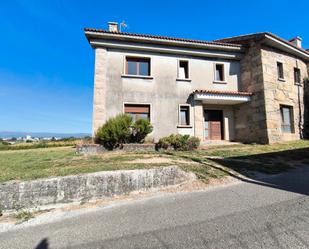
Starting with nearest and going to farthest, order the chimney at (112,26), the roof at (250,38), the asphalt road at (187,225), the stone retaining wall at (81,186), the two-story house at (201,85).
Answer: the asphalt road at (187,225) → the stone retaining wall at (81,186) → the two-story house at (201,85) → the roof at (250,38) → the chimney at (112,26)

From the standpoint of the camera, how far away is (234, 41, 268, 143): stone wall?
38.9 ft

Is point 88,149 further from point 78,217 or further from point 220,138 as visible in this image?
point 220,138

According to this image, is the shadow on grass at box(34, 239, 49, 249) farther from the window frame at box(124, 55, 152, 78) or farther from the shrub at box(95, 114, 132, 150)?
the window frame at box(124, 55, 152, 78)

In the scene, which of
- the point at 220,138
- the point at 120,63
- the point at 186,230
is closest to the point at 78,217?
the point at 186,230

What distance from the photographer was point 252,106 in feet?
40.7

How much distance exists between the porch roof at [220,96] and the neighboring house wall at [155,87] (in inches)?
31.6

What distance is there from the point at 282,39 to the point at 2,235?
1668 cm

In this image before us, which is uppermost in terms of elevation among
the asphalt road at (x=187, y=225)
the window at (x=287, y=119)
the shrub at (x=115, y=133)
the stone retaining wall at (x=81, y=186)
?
the window at (x=287, y=119)

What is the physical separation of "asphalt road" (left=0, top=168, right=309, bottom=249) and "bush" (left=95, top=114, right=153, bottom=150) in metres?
5.94

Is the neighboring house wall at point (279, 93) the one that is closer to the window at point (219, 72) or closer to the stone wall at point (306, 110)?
the stone wall at point (306, 110)

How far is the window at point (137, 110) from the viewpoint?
1168 centimetres

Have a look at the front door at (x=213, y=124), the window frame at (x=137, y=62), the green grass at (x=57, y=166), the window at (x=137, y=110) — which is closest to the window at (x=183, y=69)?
the window frame at (x=137, y=62)

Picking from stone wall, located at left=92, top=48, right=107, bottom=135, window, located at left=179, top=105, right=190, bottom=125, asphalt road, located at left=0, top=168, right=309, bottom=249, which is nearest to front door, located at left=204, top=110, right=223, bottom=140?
window, located at left=179, top=105, right=190, bottom=125

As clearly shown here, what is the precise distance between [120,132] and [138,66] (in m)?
5.37
